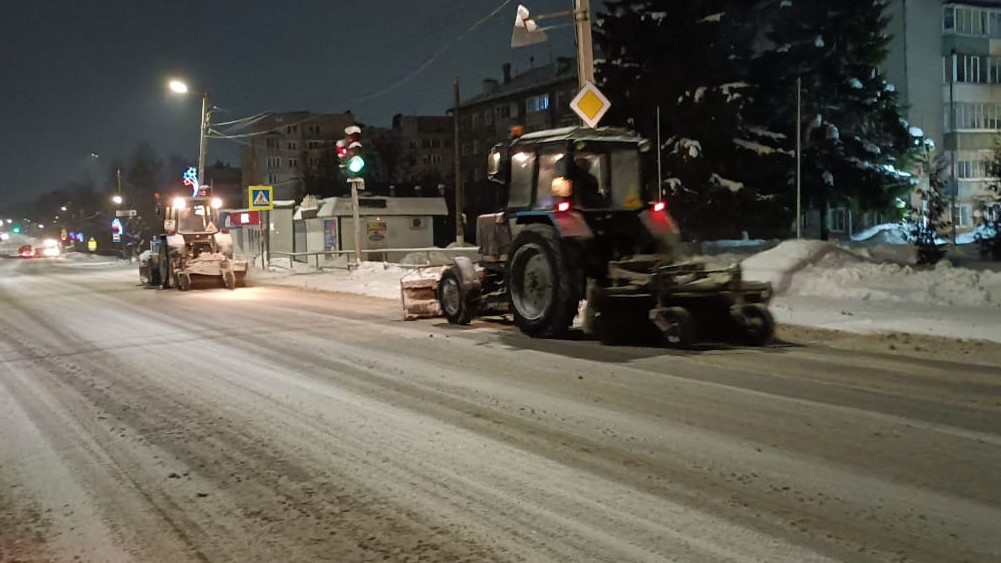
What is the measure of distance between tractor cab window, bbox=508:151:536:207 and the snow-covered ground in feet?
14.7

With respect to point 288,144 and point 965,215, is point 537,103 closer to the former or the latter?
point 965,215

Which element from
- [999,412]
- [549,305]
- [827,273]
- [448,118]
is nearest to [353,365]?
[549,305]

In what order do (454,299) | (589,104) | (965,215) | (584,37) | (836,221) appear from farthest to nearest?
(965,215), (836,221), (584,37), (589,104), (454,299)

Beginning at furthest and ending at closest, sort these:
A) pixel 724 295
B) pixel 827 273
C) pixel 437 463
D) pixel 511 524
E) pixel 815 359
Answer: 1. pixel 827 273
2. pixel 724 295
3. pixel 815 359
4. pixel 437 463
5. pixel 511 524

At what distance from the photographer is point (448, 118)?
107 metres

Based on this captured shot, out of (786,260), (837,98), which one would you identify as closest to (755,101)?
(837,98)

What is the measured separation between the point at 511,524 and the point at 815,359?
21.0 feet

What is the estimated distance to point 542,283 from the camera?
1280 cm

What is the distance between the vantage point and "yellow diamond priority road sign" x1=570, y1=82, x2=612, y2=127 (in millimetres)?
16328

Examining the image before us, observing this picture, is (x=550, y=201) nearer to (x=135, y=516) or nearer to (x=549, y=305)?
(x=549, y=305)

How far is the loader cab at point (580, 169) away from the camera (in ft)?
41.1

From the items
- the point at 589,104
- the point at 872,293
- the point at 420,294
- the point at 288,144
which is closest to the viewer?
the point at 420,294

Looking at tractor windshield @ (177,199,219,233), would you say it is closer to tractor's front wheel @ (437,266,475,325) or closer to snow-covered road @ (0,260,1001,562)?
tractor's front wheel @ (437,266,475,325)

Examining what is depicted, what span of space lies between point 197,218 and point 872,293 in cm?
2152
